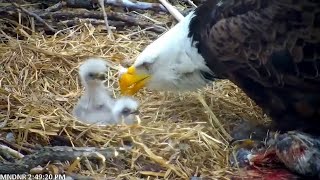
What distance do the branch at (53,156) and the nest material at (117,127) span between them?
7 cm

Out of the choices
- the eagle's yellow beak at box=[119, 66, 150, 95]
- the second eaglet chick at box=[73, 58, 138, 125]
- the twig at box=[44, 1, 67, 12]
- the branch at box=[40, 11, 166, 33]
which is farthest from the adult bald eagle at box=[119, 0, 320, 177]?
the twig at box=[44, 1, 67, 12]

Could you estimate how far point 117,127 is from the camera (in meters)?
3.55

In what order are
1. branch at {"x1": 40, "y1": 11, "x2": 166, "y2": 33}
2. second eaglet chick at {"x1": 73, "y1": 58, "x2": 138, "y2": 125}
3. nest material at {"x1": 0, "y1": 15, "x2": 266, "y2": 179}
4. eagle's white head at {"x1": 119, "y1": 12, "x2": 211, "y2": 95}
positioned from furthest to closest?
1. branch at {"x1": 40, "y1": 11, "x2": 166, "y2": 33}
2. eagle's white head at {"x1": 119, "y1": 12, "x2": 211, "y2": 95}
3. second eaglet chick at {"x1": 73, "y1": 58, "x2": 138, "y2": 125}
4. nest material at {"x1": 0, "y1": 15, "x2": 266, "y2": 179}

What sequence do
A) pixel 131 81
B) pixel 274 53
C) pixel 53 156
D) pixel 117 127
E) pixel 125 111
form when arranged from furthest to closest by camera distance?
pixel 131 81
pixel 125 111
pixel 117 127
pixel 274 53
pixel 53 156

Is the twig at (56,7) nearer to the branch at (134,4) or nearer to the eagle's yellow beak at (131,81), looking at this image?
the branch at (134,4)

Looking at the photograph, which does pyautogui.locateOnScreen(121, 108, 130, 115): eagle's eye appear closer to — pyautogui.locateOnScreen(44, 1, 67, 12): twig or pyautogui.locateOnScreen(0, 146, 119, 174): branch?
pyautogui.locateOnScreen(0, 146, 119, 174): branch

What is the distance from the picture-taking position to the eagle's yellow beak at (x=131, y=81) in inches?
150

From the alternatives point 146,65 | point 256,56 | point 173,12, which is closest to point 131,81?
point 146,65

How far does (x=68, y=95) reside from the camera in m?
4.00

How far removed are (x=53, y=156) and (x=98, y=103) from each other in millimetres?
699

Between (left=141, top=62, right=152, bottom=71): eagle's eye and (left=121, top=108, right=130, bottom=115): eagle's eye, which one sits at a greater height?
(left=141, top=62, right=152, bottom=71): eagle's eye

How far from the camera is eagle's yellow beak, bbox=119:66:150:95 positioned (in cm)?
382

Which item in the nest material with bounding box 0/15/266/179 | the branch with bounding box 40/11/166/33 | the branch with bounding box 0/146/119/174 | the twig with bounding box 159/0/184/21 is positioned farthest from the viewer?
Answer: the branch with bounding box 40/11/166/33

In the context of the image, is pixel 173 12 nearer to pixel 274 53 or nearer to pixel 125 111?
pixel 125 111
